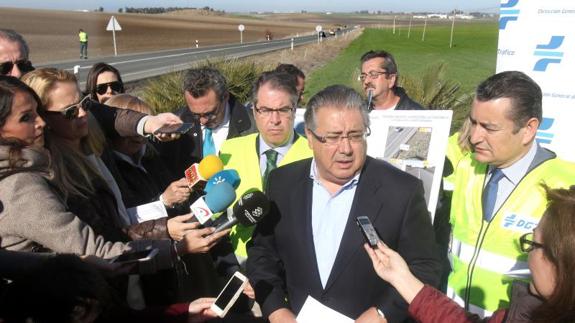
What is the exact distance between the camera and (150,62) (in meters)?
26.4

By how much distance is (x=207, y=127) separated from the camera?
4238 millimetres

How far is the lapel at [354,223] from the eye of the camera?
226 centimetres

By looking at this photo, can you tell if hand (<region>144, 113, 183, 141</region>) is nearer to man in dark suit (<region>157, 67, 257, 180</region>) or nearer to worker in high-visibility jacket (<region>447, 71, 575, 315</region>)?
man in dark suit (<region>157, 67, 257, 180</region>)

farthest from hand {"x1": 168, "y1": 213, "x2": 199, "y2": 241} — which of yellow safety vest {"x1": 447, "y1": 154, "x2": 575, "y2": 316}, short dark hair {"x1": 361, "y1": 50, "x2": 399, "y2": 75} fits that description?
short dark hair {"x1": 361, "y1": 50, "x2": 399, "y2": 75}

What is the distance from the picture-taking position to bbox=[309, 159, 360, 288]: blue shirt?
233 centimetres

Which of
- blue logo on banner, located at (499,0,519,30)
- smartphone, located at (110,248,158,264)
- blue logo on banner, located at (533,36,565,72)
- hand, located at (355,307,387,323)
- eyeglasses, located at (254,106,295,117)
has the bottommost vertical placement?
hand, located at (355,307,387,323)

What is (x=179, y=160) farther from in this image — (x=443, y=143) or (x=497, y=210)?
(x=497, y=210)

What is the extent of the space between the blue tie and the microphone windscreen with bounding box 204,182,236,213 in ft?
6.01

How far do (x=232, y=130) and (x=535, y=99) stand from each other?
2.54m

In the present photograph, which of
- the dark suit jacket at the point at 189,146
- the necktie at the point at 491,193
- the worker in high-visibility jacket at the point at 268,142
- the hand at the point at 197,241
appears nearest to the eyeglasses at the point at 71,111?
the hand at the point at 197,241

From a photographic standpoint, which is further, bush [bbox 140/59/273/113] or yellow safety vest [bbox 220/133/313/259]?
bush [bbox 140/59/273/113]

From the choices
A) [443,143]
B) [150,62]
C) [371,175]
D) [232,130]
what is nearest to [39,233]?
[371,175]

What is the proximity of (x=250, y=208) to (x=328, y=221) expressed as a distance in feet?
1.35

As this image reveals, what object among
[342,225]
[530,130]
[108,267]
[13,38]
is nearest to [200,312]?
[108,267]
